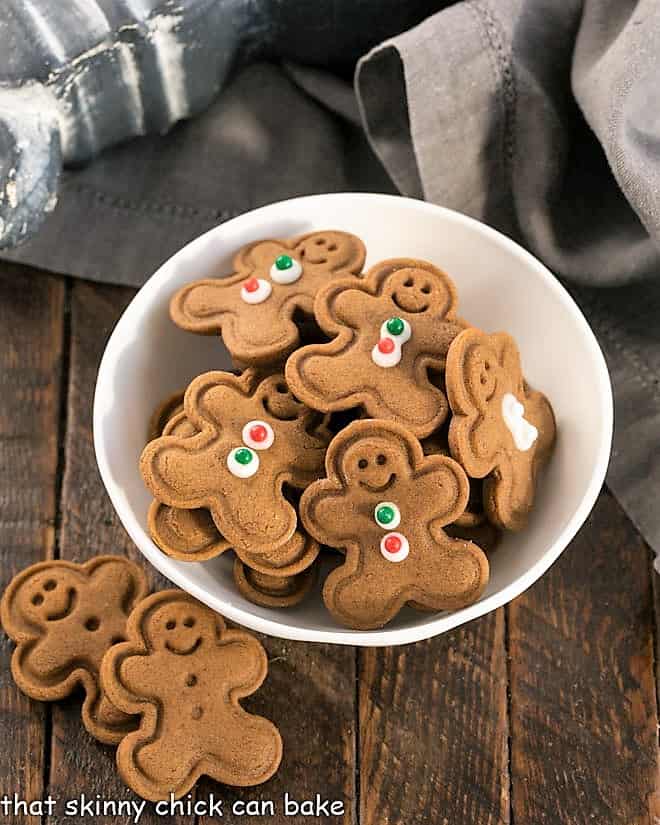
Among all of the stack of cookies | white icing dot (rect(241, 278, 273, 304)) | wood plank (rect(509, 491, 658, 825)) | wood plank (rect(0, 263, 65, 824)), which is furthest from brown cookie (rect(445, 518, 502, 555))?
wood plank (rect(0, 263, 65, 824))

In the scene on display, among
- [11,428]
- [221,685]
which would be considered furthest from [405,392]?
[11,428]

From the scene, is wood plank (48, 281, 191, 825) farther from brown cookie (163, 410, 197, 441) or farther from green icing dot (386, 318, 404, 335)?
green icing dot (386, 318, 404, 335)

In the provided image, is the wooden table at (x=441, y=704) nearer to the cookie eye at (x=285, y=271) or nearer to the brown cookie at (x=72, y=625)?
the brown cookie at (x=72, y=625)

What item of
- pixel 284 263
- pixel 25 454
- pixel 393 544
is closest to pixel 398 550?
pixel 393 544

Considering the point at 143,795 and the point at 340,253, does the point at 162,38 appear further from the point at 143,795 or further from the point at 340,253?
the point at 143,795

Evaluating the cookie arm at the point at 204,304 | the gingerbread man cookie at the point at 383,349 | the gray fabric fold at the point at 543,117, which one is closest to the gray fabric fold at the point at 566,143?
the gray fabric fold at the point at 543,117

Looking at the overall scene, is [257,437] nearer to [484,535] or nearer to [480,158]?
[484,535]
